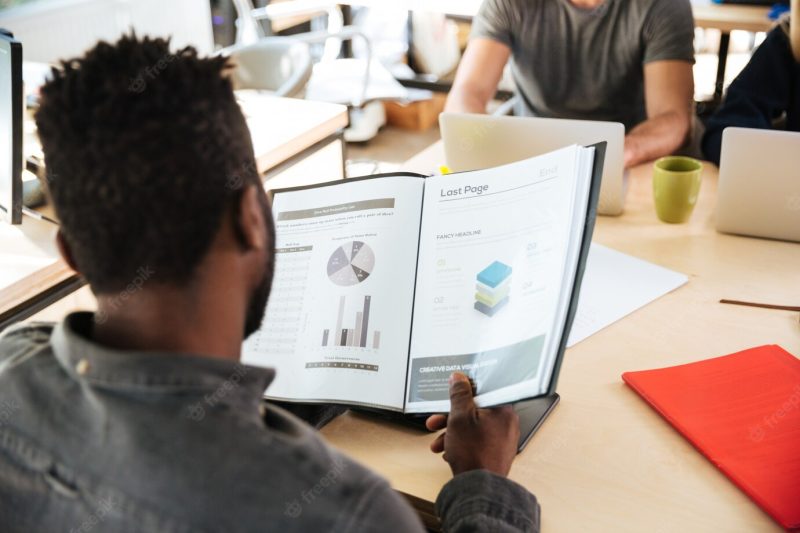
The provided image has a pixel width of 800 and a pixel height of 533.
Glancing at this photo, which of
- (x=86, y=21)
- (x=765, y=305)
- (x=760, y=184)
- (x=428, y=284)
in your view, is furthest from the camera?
(x=86, y=21)

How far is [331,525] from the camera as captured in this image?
0.59m

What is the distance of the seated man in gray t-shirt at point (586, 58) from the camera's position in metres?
2.10

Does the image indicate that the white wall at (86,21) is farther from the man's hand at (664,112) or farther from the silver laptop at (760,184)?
the silver laptop at (760,184)

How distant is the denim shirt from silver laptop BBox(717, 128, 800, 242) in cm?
103

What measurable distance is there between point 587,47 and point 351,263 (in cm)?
140

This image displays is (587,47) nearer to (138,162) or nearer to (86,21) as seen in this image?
(138,162)

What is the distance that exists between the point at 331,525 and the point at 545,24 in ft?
6.38

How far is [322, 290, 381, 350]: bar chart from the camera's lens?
1.07 metres

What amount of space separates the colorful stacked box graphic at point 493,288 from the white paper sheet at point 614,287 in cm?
24

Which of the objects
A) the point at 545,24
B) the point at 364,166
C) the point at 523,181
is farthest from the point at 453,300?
the point at 364,166

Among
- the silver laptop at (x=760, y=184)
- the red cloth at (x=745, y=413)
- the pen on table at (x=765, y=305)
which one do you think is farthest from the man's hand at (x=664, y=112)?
the red cloth at (x=745, y=413)

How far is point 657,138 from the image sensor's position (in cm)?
187

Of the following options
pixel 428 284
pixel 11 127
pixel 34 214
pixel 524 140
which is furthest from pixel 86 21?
pixel 428 284

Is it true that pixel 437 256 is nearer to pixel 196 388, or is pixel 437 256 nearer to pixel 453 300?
pixel 453 300
